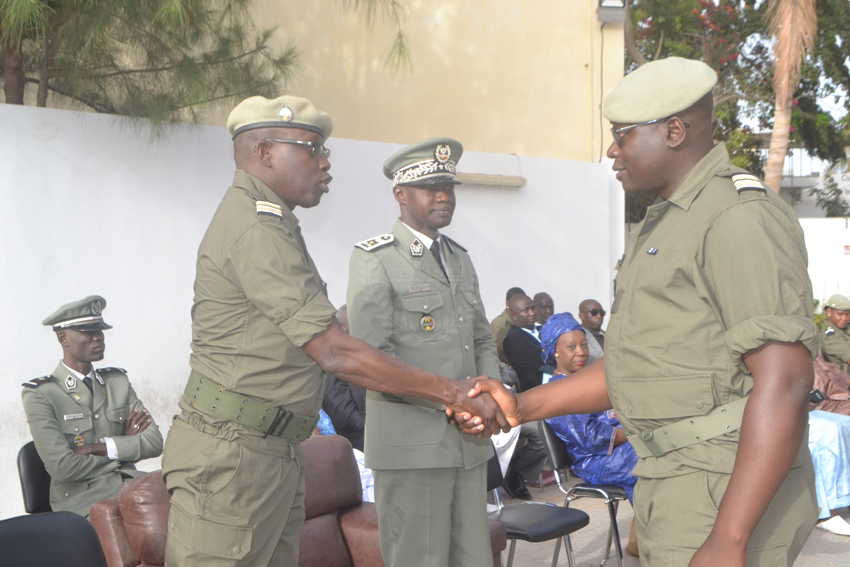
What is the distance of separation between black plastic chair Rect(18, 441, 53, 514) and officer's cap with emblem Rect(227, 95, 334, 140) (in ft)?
7.33

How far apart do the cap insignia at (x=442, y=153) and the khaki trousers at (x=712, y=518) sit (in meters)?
1.97

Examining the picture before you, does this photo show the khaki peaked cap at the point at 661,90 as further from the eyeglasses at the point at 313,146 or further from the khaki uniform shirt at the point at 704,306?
Answer: the eyeglasses at the point at 313,146

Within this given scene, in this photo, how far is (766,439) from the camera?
1390 mm

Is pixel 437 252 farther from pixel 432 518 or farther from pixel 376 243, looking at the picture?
pixel 432 518

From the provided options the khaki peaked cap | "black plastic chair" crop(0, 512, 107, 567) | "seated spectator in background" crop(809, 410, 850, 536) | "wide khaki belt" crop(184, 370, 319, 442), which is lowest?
"seated spectator in background" crop(809, 410, 850, 536)

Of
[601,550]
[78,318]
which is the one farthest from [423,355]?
[601,550]

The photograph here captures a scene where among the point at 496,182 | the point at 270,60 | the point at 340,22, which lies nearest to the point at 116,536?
the point at 270,60

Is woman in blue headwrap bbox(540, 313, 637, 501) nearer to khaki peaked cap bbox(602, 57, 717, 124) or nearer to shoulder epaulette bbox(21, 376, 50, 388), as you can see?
khaki peaked cap bbox(602, 57, 717, 124)

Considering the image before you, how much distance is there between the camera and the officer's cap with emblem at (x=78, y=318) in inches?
160

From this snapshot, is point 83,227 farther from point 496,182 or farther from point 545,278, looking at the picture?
point 545,278

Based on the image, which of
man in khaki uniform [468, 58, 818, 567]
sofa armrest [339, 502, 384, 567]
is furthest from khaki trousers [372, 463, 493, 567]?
man in khaki uniform [468, 58, 818, 567]

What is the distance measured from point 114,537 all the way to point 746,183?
2.46 m

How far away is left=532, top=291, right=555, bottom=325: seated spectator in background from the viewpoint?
7398 mm

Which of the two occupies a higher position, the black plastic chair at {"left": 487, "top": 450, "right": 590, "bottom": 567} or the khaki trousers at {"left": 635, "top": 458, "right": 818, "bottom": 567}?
the khaki trousers at {"left": 635, "top": 458, "right": 818, "bottom": 567}
